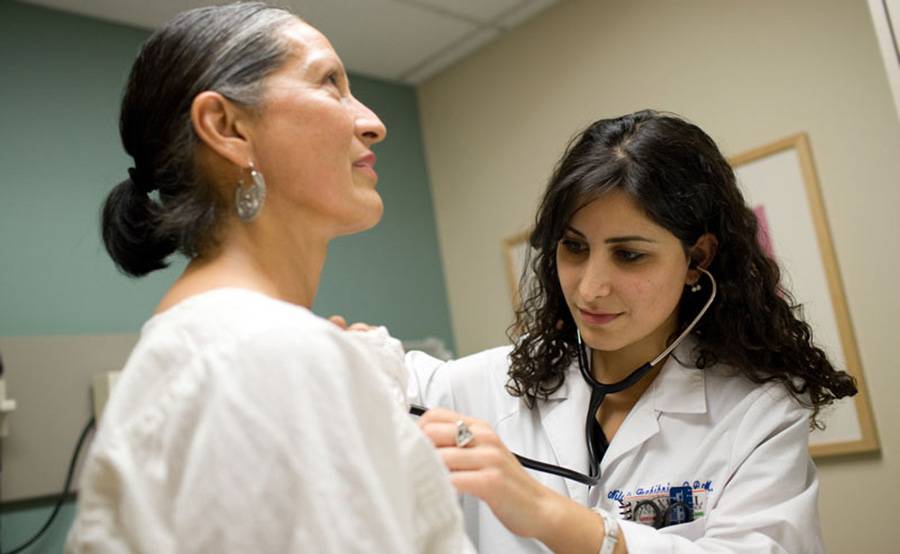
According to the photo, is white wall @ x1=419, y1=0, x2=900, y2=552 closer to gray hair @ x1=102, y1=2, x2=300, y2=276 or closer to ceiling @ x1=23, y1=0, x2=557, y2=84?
ceiling @ x1=23, y1=0, x2=557, y2=84

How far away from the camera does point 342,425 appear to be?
2.02 ft

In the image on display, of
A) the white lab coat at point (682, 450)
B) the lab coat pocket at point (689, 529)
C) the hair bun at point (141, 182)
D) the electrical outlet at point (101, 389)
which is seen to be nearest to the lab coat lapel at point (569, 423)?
the white lab coat at point (682, 450)

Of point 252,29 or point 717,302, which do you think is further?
point 717,302

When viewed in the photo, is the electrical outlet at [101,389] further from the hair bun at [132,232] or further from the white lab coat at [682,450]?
the hair bun at [132,232]

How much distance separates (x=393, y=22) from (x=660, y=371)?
1757 millimetres

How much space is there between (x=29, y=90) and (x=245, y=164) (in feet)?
5.77

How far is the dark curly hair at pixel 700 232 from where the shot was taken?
1.29m

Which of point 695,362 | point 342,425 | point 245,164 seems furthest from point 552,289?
point 342,425

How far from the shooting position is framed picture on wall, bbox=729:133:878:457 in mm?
2045

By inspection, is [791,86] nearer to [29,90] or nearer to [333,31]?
[333,31]

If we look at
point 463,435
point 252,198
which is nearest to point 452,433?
point 463,435

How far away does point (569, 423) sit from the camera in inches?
52.5

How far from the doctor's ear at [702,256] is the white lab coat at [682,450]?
0.40 feet

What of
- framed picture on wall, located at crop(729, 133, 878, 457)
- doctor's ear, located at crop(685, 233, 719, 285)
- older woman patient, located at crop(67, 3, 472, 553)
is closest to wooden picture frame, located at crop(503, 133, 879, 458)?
framed picture on wall, located at crop(729, 133, 878, 457)
